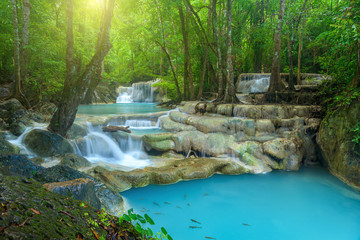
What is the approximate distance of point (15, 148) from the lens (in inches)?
215

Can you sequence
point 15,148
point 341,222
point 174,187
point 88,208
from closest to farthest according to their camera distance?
point 88,208
point 341,222
point 174,187
point 15,148

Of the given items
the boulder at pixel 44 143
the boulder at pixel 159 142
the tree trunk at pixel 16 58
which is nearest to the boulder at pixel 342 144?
the boulder at pixel 159 142

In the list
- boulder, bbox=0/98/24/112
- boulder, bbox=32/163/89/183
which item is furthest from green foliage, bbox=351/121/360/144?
boulder, bbox=0/98/24/112

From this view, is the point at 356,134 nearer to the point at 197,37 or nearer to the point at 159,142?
the point at 159,142

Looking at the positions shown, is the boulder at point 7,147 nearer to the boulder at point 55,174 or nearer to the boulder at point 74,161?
the boulder at point 74,161

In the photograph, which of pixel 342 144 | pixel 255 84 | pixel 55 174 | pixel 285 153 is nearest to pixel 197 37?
pixel 255 84

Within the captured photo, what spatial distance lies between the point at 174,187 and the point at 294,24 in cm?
1083

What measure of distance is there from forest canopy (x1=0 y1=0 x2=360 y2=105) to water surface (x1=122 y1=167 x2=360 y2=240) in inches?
112

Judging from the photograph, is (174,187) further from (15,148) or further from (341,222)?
(15,148)

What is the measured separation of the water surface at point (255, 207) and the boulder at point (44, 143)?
286 cm

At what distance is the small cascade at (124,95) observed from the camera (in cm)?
2477

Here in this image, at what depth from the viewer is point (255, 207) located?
4371mm

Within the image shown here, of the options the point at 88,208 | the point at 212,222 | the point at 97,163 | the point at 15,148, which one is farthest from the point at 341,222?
the point at 15,148

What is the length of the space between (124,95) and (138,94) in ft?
6.64
